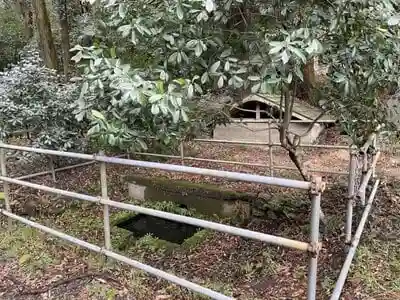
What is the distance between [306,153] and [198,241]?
477cm

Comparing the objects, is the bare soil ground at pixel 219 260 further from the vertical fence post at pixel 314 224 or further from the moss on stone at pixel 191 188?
the vertical fence post at pixel 314 224

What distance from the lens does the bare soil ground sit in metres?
2.91

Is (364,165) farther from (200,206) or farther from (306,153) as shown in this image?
(306,153)

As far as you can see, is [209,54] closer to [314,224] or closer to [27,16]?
[314,224]

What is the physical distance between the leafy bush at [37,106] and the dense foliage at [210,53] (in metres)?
2.94

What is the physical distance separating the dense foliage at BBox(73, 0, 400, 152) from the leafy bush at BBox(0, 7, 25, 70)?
13642 mm

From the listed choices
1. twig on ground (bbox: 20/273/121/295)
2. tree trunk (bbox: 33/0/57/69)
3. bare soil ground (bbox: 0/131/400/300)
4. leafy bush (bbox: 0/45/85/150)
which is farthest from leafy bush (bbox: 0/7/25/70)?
twig on ground (bbox: 20/273/121/295)

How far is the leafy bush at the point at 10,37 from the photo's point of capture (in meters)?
15.1

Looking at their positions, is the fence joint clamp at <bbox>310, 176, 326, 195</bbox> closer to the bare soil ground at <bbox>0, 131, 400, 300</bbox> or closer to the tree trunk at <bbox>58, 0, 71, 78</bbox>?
the bare soil ground at <bbox>0, 131, 400, 300</bbox>

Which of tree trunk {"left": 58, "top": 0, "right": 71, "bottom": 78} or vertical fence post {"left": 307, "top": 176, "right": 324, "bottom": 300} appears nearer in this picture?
vertical fence post {"left": 307, "top": 176, "right": 324, "bottom": 300}

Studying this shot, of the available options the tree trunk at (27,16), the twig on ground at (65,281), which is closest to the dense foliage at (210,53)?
the twig on ground at (65,281)

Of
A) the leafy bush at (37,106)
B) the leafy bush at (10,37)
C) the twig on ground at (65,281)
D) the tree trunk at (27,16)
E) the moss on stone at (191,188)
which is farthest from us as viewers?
the leafy bush at (10,37)

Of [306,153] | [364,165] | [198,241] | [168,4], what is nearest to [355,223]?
[364,165]

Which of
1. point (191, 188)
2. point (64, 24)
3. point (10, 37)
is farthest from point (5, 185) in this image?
point (10, 37)
